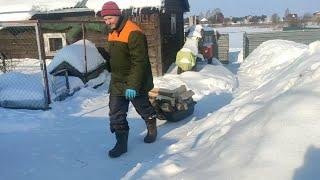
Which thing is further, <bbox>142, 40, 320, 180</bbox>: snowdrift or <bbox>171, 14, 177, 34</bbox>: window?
<bbox>171, 14, 177, 34</bbox>: window

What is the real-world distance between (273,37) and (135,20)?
9.98 metres

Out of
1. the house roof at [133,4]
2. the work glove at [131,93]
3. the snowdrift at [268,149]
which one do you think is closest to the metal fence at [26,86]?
the house roof at [133,4]

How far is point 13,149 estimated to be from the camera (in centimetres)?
591

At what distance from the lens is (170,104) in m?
6.90

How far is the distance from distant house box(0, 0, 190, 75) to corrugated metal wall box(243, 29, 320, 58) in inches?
198

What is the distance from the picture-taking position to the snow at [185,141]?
10.8 feet

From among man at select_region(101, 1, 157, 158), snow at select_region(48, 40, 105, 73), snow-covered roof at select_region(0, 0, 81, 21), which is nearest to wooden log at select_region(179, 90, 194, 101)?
man at select_region(101, 1, 157, 158)

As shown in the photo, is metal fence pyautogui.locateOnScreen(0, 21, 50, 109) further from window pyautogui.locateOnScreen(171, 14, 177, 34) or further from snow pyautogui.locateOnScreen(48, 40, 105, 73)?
window pyautogui.locateOnScreen(171, 14, 177, 34)

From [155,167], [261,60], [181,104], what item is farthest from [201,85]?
[155,167]

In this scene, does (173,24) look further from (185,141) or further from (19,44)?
(185,141)

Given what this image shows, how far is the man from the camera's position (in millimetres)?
5277

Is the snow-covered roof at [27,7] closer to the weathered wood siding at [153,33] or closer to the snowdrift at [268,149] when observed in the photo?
the weathered wood siding at [153,33]

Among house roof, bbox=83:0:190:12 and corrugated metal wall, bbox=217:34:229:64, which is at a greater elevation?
house roof, bbox=83:0:190:12

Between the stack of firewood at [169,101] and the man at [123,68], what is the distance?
1178 mm
